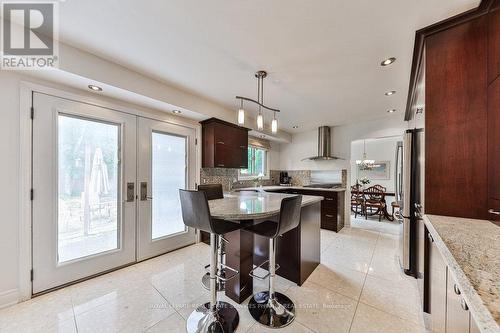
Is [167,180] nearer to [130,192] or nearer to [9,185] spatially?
[130,192]

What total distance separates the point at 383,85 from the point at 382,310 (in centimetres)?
261

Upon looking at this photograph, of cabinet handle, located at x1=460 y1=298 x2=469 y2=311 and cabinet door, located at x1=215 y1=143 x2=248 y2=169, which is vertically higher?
cabinet door, located at x1=215 y1=143 x2=248 y2=169

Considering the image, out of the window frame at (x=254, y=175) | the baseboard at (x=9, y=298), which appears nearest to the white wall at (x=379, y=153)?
the window frame at (x=254, y=175)

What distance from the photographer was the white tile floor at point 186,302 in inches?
61.8

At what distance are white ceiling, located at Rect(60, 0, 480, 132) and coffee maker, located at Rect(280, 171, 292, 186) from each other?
3184 millimetres

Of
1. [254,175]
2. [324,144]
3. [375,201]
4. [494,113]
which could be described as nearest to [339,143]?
[324,144]

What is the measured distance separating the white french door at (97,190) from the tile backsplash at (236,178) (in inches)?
24.3

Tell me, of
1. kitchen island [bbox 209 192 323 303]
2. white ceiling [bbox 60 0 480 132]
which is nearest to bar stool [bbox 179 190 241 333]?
kitchen island [bbox 209 192 323 303]

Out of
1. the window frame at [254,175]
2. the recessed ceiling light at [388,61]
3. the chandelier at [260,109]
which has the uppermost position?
the recessed ceiling light at [388,61]

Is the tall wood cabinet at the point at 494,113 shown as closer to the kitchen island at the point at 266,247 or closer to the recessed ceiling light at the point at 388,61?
the recessed ceiling light at the point at 388,61

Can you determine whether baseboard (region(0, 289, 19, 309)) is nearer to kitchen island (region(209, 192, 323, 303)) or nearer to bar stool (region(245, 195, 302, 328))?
kitchen island (region(209, 192, 323, 303))

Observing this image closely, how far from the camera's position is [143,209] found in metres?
2.74

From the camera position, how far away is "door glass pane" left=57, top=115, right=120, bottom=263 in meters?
2.12

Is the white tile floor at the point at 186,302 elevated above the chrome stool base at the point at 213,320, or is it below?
below
